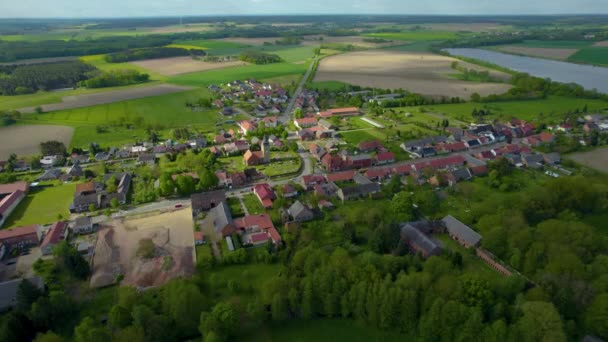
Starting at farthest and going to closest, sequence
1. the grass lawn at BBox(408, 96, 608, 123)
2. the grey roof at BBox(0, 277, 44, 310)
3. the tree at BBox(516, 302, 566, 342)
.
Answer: the grass lawn at BBox(408, 96, 608, 123), the grey roof at BBox(0, 277, 44, 310), the tree at BBox(516, 302, 566, 342)

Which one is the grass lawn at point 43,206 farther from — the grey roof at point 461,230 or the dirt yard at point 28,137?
the grey roof at point 461,230

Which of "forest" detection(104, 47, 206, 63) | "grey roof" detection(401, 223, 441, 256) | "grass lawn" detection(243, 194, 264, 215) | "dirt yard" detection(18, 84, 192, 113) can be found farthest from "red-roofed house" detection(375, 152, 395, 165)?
"forest" detection(104, 47, 206, 63)

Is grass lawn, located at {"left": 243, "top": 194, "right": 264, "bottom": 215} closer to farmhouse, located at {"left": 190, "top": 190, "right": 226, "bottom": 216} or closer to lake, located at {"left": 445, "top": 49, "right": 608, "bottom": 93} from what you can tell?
farmhouse, located at {"left": 190, "top": 190, "right": 226, "bottom": 216}

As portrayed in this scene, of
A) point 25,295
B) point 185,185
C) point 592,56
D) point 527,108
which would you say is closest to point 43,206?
point 185,185

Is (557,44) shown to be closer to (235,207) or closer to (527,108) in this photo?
(527,108)

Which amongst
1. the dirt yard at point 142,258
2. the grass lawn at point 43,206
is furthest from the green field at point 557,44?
the grass lawn at point 43,206

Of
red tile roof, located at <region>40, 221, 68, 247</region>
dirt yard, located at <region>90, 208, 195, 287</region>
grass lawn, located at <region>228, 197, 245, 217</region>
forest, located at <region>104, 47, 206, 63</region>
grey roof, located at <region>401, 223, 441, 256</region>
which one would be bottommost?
dirt yard, located at <region>90, 208, 195, 287</region>
